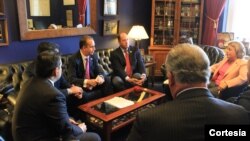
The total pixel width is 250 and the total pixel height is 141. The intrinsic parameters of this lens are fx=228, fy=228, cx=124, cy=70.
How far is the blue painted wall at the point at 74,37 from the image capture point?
3080mm

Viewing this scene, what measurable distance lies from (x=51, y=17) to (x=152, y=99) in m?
2.17

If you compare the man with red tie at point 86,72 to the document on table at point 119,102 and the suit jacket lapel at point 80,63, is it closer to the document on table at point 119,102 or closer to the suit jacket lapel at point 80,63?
the suit jacket lapel at point 80,63

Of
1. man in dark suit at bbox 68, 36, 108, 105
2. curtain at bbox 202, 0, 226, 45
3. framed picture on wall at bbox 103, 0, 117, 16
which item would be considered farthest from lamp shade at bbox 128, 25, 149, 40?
curtain at bbox 202, 0, 226, 45

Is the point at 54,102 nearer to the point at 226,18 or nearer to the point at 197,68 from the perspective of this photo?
the point at 197,68

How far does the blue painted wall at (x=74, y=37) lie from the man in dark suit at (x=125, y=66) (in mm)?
734

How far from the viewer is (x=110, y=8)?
4406 millimetres

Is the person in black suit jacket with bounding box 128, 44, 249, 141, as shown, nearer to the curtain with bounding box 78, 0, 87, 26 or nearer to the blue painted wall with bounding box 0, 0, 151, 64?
the blue painted wall with bounding box 0, 0, 151, 64

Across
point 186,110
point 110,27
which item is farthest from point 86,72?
point 186,110

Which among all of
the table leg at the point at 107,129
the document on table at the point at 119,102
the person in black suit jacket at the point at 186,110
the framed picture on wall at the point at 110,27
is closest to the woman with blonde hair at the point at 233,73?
the document on table at the point at 119,102

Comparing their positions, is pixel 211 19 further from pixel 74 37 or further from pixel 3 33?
pixel 3 33

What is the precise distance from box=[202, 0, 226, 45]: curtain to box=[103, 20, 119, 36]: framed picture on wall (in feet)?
6.33

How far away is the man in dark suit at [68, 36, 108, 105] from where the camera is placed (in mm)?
3166

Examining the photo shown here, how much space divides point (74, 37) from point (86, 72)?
88cm

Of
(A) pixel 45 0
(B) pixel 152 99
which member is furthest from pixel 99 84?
(A) pixel 45 0
